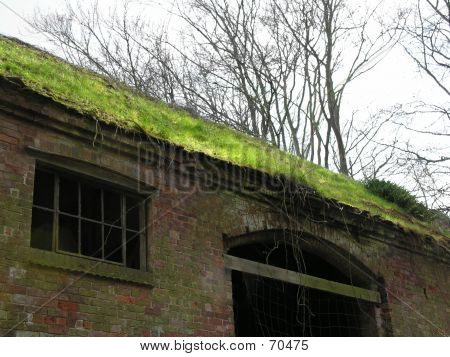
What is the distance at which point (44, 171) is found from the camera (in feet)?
20.2

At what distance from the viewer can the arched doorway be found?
8836 mm

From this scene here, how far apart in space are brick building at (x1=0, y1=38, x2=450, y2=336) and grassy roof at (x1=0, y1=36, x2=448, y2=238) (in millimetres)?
45

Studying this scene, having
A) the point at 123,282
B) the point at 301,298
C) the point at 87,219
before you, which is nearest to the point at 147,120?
the point at 87,219

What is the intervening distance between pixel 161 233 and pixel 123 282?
829mm

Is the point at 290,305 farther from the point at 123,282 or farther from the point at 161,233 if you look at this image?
the point at 123,282

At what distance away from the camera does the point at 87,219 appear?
6.25 metres

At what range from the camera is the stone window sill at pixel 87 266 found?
5.56 m

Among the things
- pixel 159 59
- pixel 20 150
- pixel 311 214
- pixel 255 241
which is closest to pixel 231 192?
pixel 255 241

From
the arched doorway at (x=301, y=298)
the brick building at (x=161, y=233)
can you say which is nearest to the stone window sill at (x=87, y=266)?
the brick building at (x=161, y=233)

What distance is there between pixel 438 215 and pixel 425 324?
142 inches

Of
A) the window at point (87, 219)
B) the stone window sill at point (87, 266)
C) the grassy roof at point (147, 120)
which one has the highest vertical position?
the grassy roof at point (147, 120)

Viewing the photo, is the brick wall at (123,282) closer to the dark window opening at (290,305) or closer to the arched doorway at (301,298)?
the arched doorway at (301,298)

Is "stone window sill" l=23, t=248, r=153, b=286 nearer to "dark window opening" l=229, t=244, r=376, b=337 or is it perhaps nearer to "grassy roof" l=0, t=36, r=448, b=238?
"grassy roof" l=0, t=36, r=448, b=238

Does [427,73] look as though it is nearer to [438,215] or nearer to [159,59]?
[438,215]
